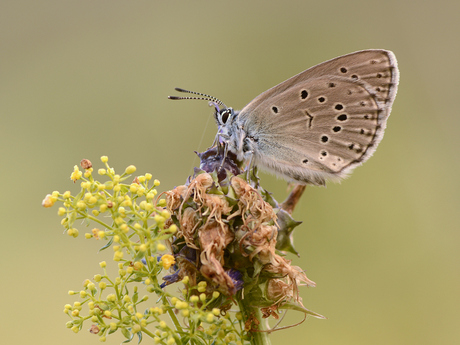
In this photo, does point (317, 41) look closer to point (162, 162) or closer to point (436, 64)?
point (436, 64)

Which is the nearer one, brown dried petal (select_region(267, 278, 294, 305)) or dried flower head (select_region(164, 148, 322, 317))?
dried flower head (select_region(164, 148, 322, 317))

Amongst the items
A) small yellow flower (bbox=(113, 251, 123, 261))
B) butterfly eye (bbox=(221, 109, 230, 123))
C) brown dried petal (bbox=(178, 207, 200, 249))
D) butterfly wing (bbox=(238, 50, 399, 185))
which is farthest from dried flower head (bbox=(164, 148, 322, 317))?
butterfly wing (bbox=(238, 50, 399, 185))

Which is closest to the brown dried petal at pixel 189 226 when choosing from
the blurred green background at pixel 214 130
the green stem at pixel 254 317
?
the green stem at pixel 254 317

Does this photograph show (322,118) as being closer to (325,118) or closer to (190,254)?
(325,118)

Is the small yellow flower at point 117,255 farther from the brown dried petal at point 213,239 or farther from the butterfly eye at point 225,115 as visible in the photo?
the butterfly eye at point 225,115

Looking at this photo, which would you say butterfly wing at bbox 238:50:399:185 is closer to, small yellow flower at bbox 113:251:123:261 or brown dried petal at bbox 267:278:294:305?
brown dried petal at bbox 267:278:294:305

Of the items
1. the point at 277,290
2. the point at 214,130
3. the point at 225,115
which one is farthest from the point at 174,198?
the point at 214,130
